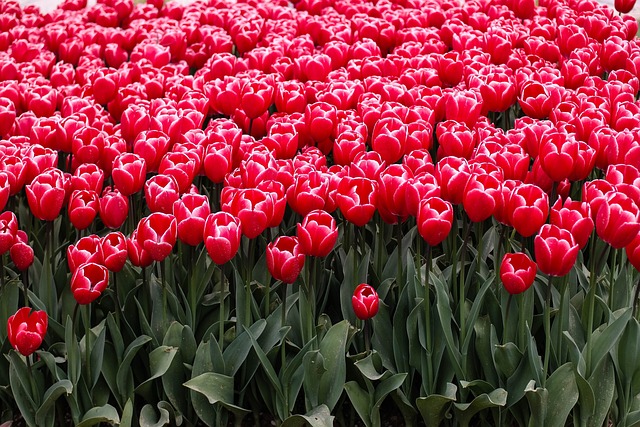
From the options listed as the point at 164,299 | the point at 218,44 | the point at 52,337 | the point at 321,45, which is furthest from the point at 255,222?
the point at 321,45

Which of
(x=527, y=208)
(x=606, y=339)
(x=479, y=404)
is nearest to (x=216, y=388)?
(x=479, y=404)

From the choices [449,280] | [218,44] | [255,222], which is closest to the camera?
[255,222]

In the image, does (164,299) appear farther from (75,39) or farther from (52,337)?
(75,39)

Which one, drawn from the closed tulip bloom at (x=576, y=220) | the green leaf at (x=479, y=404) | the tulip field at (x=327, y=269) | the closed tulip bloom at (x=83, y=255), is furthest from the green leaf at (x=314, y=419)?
the closed tulip bloom at (x=576, y=220)

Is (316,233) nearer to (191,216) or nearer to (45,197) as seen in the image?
(191,216)

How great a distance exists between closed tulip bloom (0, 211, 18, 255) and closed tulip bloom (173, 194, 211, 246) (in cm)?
52

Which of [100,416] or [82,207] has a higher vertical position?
[82,207]

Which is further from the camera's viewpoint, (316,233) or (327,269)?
(327,269)

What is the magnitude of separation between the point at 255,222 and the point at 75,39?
330 centimetres

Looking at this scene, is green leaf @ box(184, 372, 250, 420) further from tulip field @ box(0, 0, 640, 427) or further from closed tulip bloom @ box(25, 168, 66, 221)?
closed tulip bloom @ box(25, 168, 66, 221)

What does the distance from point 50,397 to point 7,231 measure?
522 millimetres

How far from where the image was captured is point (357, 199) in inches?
101

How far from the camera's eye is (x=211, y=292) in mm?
3012

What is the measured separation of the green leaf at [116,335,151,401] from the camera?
2.58m
